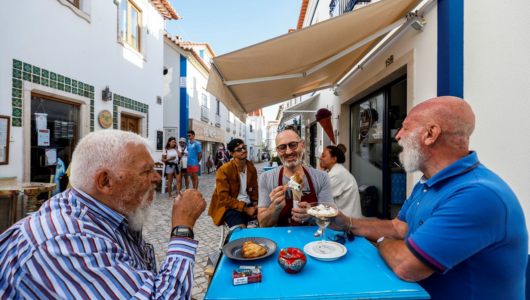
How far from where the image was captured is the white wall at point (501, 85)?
192 cm

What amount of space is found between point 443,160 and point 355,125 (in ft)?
16.8

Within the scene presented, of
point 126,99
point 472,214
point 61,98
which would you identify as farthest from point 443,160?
point 126,99

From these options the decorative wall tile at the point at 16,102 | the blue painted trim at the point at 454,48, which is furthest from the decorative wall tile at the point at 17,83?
the blue painted trim at the point at 454,48

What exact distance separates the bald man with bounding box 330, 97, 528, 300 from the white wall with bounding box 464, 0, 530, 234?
42.2 inches

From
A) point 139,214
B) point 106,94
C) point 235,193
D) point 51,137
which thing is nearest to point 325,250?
point 139,214

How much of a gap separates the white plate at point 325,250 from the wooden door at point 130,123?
7.65 metres

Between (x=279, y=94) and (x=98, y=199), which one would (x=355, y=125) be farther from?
(x=98, y=199)

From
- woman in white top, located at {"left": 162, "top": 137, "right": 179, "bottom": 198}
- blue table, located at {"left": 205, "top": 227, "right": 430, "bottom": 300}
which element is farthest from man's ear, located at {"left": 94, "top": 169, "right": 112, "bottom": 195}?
woman in white top, located at {"left": 162, "top": 137, "right": 179, "bottom": 198}

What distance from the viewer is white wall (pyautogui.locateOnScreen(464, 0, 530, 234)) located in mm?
1925

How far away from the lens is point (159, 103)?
948cm

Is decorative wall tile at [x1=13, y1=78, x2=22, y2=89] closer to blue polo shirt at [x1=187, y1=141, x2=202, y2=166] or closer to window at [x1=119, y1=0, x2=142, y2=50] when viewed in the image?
window at [x1=119, y1=0, x2=142, y2=50]

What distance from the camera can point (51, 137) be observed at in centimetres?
513

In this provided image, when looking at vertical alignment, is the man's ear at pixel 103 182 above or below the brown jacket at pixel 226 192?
above

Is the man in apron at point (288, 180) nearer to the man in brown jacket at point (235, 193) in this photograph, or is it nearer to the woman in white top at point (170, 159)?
the man in brown jacket at point (235, 193)
